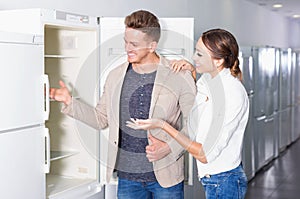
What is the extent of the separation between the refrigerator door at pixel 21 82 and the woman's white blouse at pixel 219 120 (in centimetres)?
68

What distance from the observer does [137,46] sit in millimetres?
2178

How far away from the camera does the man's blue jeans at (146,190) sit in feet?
7.47

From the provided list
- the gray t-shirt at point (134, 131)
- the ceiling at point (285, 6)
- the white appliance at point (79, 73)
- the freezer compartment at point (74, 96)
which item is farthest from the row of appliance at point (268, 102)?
the gray t-shirt at point (134, 131)

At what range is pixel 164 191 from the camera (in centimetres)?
227

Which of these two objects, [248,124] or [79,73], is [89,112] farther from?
[248,124]

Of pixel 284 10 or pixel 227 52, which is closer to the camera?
pixel 227 52

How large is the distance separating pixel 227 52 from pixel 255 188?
3.76 m

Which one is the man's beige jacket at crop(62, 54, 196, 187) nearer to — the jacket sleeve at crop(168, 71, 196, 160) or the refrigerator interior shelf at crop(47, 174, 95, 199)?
the jacket sleeve at crop(168, 71, 196, 160)

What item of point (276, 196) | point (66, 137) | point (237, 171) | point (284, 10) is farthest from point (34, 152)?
point (284, 10)

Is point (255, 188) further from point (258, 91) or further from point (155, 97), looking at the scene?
point (155, 97)

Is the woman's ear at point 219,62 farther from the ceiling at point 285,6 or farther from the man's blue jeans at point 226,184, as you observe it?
the ceiling at point 285,6

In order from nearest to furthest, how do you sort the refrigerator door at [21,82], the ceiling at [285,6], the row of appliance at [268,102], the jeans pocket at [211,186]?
the refrigerator door at [21,82]
the jeans pocket at [211,186]
the row of appliance at [268,102]
the ceiling at [285,6]

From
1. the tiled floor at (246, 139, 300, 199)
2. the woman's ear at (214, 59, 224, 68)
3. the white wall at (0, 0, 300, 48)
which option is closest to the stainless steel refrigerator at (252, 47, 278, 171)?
the tiled floor at (246, 139, 300, 199)

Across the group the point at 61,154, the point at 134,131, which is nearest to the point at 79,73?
the point at 61,154
